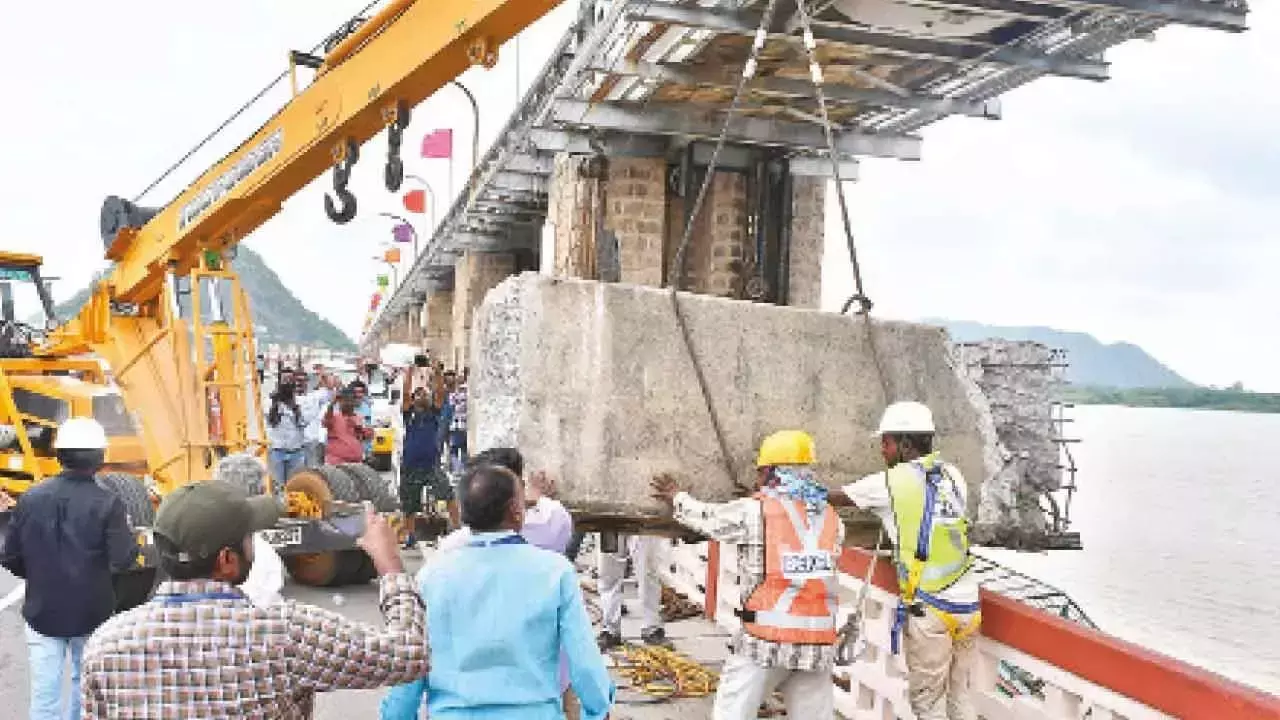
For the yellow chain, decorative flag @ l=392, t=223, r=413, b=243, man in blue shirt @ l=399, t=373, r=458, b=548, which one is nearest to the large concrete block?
the yellow chain

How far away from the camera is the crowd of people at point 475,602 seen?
281 centimetres

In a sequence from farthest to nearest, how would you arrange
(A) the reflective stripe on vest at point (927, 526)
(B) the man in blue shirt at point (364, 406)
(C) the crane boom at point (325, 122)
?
1. (B) the man in blue shirt at point (364, 406)
2. (C) the crane boom at point (325, 122)
3. (A) the reflective stripe on vest at point (927, 526)

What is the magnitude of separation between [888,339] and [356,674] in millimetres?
3652

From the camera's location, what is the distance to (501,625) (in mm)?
3479

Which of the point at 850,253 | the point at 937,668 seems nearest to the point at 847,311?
the point at 850,253

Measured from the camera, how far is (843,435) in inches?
229

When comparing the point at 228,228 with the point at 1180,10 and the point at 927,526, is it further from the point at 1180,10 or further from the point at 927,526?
the point at 1180,10

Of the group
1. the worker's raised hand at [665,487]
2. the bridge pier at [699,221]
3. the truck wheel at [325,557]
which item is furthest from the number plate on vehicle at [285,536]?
the bridge pier at [699,221]

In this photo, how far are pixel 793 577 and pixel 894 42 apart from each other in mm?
6804

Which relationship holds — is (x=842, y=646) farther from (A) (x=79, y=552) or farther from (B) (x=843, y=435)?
(A) (x=79, y=552)

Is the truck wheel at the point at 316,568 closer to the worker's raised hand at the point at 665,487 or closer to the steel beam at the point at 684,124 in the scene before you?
the steel beam at the point at 684,124

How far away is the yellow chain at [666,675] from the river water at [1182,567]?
18.8ft

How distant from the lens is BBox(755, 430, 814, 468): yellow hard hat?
5.04 metres

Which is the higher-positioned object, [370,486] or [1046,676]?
[370,486]
